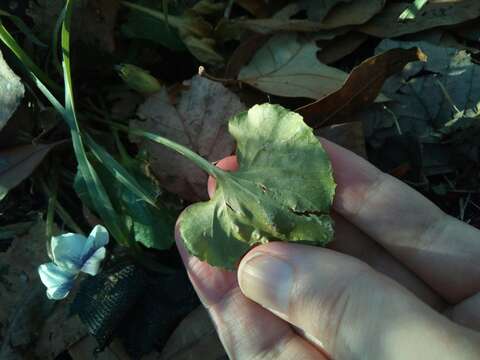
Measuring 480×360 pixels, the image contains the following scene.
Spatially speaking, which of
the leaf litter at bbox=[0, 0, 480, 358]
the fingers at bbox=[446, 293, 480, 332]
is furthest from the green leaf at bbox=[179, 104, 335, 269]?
the fingers at bbox=[446, 293, 480, 332]

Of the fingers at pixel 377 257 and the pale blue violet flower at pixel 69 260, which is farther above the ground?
the pale blue violet flower at pixel 69 260

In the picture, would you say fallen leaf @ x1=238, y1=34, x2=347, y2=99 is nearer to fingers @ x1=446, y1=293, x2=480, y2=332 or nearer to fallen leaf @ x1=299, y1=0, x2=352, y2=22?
fallen leaf @ x1=299, y1=0, x2=352, y2=22

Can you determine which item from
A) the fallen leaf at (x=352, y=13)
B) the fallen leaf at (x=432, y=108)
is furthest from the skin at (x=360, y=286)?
the fallen leaf at (x=352, y=13)

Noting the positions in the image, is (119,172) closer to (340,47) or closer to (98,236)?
(98,236)

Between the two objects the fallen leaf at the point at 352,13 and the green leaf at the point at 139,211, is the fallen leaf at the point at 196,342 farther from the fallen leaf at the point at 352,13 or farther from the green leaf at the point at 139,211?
the fallen leaf at the point at 352,13

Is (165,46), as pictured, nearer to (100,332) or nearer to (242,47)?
(242,47)

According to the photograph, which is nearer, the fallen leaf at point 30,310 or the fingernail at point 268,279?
the fingernail at point 268,279

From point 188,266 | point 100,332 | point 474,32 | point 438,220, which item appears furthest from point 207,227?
point 474,32
